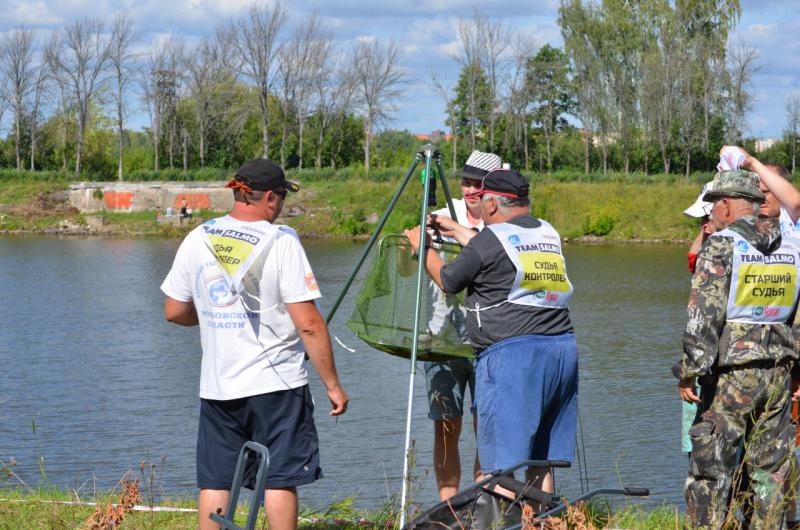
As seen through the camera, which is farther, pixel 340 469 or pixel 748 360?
pixel 340 469

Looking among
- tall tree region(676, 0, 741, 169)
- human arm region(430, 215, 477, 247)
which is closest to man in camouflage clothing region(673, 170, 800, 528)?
human arm region(430, 215, 477, 247)

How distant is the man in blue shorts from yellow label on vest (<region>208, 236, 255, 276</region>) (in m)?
1.05

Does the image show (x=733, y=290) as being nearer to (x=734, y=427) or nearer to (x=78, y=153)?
(x=734, y=427)

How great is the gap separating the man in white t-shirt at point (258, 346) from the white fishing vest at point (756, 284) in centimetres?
190

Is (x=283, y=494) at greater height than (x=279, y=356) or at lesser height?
lesser

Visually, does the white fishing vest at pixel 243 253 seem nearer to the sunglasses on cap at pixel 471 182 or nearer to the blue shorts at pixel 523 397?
the blue shorts at pixel 523 397

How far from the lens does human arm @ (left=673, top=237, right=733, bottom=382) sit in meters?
4.95

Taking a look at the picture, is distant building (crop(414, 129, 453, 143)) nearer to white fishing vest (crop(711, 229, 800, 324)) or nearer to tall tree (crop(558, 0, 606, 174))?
white fishing vest (crop(711, 229, 800, 324))

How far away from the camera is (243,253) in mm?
4648

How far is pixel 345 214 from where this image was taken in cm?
5522

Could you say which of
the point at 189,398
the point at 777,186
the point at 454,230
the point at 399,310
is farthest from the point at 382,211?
the point at 777,186

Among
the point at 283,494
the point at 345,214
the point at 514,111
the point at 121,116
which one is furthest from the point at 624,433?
the point at 121,116

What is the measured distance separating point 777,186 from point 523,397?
66.6 inches

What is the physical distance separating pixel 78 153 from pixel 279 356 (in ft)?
227
